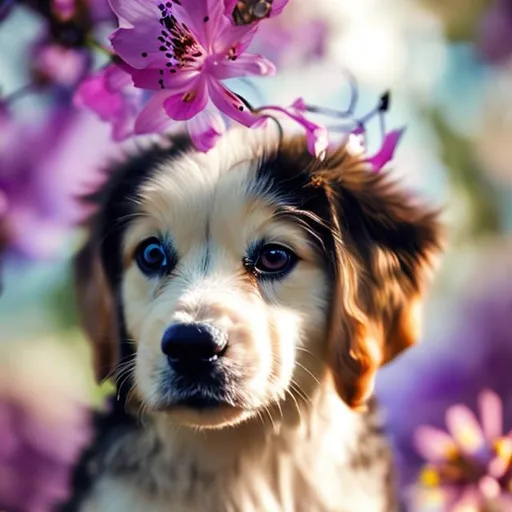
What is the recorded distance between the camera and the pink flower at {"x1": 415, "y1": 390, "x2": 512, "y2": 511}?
114 centimetres

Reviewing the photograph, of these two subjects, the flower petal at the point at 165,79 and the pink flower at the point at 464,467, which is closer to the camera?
the flower petal at the point at 165,79

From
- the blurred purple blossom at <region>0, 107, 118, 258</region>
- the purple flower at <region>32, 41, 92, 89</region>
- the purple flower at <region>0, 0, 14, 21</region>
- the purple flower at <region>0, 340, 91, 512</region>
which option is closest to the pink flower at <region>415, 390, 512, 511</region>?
the purple flower at <region>0, 340, 91, 512</region>

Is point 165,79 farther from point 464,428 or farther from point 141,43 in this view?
point 464,428

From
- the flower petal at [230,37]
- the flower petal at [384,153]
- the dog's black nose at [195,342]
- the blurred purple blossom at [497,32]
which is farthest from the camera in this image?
the blurred purple blossom at [497,32]

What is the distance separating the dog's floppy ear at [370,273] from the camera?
991 millimetres

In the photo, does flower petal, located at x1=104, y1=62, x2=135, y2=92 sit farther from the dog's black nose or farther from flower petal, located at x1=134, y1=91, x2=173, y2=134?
the dog's black nose

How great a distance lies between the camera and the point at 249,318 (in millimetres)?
907

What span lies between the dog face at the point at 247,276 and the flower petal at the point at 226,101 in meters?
0.04

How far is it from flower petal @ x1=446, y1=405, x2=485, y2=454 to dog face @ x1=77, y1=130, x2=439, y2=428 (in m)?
0.17

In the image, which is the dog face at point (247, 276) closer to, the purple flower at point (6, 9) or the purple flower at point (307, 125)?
the purple flower at point (307, 125)

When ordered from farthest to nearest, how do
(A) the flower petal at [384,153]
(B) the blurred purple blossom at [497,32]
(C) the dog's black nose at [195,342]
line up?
(B) the blurred purple blossom at [497,32] < (A) the flower petal at [384,153] < (C) the dog's black nose at [195,342]

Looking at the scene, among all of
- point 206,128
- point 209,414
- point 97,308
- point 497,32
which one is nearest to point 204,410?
point 209,414

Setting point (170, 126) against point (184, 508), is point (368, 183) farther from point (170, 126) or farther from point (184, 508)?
point (184, 508)

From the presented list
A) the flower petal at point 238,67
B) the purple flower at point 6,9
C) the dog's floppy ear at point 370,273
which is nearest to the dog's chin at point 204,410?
the dog's floppy ear at point 370,273
